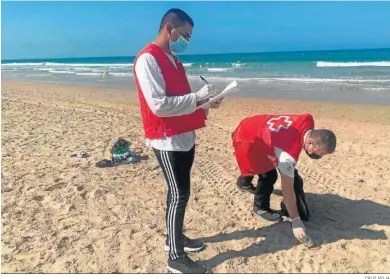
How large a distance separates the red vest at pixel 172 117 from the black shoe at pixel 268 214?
1.54m

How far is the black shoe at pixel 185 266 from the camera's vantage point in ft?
10.2

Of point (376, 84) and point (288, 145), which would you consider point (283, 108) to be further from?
point (288, 145)

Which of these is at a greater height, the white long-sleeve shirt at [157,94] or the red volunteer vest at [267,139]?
the white long-sleeve shirt at [157,94]

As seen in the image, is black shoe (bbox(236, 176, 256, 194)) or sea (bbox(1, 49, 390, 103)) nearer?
black shoe (bbox(236, 176, 256, 194))

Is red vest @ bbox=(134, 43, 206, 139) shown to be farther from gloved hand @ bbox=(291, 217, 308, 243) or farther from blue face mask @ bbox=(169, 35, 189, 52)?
gloved hand @ bbox=(291, 217, 308, 243)

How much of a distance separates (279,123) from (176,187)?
3.77 ft

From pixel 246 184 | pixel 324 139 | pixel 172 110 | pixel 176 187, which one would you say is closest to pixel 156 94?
pixel 172 110

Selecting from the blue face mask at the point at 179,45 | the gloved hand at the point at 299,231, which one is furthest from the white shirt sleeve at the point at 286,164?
the blue face mask at the point at 179,45

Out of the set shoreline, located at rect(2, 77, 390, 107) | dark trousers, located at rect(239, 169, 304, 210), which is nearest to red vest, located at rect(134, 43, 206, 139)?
dark trousers, located at rect(239, 169, 304, 210)

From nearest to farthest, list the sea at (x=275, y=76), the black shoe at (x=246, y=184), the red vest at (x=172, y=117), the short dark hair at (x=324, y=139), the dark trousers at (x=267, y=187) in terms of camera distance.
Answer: the red vest at (x=172, y=117) → the short dark hair at (x=324, y=139) → the dark trousers at (x=267, y=187) → the black shoe at (x=246, y=184) → the sea at (x=275, y=76)

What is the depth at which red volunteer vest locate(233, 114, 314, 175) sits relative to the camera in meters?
3.40

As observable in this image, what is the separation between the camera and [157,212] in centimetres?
422

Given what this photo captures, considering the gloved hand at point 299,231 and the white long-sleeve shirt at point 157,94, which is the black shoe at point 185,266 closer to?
the gloved hand at point 299,231

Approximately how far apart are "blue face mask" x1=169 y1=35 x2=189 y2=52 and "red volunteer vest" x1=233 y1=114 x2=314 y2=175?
1.14 m
